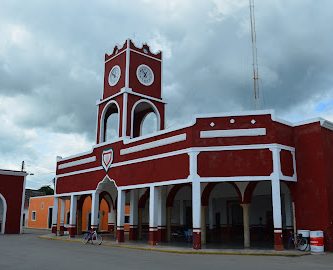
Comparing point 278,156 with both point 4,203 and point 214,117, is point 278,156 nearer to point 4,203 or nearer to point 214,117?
point 214,117

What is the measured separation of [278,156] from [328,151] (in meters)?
2.79

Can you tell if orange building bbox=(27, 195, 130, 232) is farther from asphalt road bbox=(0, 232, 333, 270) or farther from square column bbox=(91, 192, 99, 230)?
asphalt road bbox=(0, 232, 333, 270)

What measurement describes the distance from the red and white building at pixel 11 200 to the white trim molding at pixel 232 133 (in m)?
20.9

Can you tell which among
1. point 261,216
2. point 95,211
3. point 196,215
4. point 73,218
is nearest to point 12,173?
point 73,218

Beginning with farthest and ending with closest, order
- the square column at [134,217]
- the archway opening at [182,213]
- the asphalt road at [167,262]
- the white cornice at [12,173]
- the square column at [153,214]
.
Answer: the white cornice at [12,173] < the archway opening at [182,213] < the square column at [134,217] < the square column at [153,214] < the asphalt road at [167,262]

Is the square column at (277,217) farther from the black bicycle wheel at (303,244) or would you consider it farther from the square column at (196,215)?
the square column at (196,215)

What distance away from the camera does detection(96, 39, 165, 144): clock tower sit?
87.3ft

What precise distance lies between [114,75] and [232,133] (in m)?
12.2

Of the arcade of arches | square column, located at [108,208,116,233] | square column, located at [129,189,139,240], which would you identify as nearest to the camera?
the arcade of arches

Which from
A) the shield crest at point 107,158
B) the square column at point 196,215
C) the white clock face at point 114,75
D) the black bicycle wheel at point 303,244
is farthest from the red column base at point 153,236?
the white clock face at point 114,75

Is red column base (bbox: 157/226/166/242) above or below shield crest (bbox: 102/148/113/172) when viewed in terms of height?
below

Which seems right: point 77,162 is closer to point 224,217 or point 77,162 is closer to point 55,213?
point 55,213

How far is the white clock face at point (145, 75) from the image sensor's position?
27.8 meters

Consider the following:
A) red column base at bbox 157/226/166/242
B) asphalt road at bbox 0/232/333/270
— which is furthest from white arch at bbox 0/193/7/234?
asphalt road at bbox 0/232/333/270
